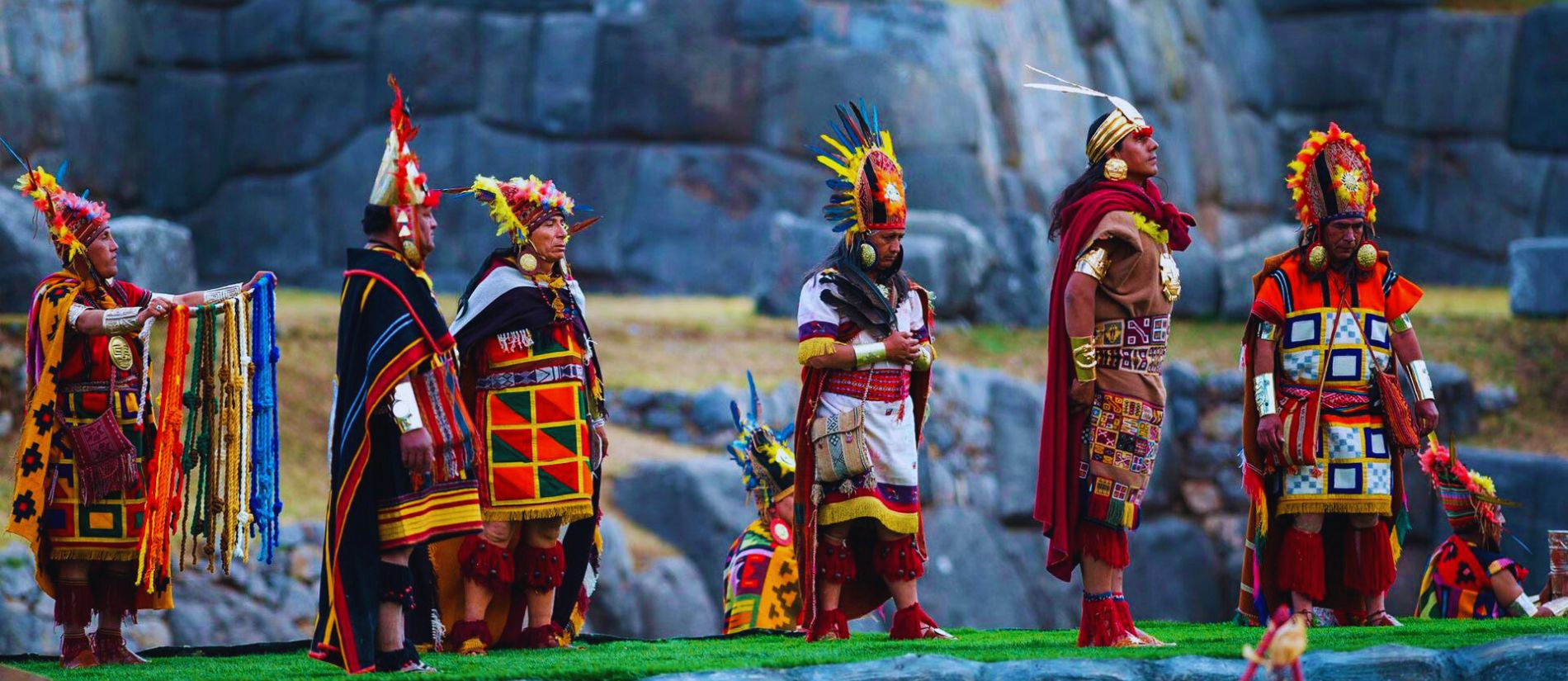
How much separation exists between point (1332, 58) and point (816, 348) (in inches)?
717

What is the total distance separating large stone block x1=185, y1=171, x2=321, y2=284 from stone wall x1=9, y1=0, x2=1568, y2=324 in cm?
3

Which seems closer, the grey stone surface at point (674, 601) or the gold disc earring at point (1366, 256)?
the gold disc earring at point (1366, 256)

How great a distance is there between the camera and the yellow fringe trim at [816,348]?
7742 millimetres

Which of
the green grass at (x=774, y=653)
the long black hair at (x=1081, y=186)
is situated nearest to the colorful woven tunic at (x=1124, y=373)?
the long black hair at (x=1081, y=186)

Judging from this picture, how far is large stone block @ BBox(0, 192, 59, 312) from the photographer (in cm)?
1469

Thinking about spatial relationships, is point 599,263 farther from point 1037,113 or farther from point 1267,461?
point 1267,461

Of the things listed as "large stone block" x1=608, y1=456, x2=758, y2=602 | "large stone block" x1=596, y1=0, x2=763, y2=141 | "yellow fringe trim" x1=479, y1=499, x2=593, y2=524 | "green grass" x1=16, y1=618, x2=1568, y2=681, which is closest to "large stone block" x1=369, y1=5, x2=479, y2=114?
"large stone block" x1=596, y1=0, x2=763, y2=141

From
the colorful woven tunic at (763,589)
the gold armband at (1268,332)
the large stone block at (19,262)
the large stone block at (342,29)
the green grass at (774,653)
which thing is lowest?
the green grass at (774,653)

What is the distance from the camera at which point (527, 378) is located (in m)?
7.96

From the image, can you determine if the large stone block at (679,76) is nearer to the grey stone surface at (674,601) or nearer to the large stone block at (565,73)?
the large stone block at (565,73)

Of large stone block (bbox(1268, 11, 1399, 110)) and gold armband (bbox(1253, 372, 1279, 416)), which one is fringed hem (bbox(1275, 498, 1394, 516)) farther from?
large stone block (bbox(1268, 11, 1399, 110))

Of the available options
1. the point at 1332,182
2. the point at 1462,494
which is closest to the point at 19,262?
the point at 1332,182

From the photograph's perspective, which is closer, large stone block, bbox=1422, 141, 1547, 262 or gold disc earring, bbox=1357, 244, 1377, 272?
gold disc earring, bbox=1357, 244, 1377, 272

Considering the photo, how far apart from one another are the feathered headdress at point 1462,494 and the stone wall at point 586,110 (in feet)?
28.4
